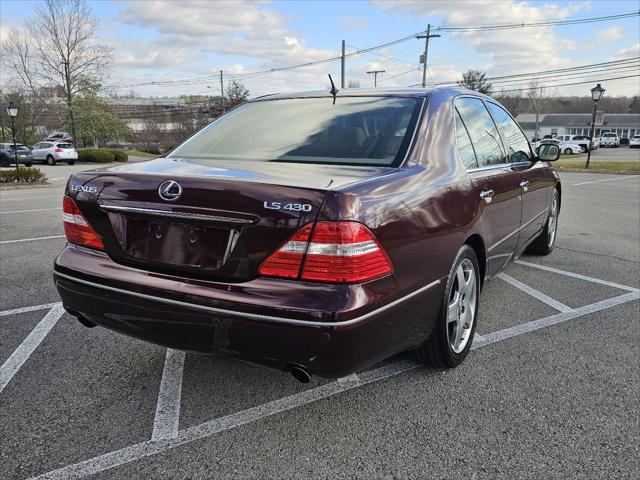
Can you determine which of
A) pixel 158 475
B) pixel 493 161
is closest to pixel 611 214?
pixel 493 161

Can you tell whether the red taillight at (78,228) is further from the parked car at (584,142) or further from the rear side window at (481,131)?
the parked car at (584,142)

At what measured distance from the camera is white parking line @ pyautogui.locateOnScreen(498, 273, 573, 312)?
13.1 ft

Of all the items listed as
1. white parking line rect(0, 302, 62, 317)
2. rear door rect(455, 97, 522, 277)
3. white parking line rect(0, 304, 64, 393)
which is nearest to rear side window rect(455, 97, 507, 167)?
rear door rect(455, 97, 522, 277)

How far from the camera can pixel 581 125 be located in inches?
3310

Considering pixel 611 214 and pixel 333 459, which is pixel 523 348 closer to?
pixel 333 459

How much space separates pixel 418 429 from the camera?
233 cm

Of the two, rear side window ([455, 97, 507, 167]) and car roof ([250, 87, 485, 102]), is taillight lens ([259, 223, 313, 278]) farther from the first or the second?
rear side window ([455, 97, 507, 167])

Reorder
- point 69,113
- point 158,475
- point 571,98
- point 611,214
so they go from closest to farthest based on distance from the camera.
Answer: point 158,475 → point 611,214 → point 69,113 → point 571,98

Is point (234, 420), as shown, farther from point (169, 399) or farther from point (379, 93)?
point (379, 93)

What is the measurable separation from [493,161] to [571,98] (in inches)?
4943

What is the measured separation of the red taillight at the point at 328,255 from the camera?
1.89m

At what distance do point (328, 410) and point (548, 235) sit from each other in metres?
4.08

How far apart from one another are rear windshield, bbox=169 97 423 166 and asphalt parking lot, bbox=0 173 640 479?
1223 millimetres

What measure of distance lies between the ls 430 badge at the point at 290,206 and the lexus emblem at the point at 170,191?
410mm
